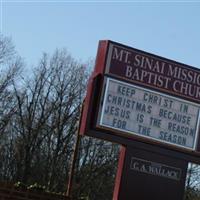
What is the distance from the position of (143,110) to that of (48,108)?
3528 centimetres

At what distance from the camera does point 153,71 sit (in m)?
17.4

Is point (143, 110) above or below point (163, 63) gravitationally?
below

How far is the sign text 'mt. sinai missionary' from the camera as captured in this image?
55.5 ft

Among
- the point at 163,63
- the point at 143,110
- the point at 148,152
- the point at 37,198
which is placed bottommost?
the point at 37,198

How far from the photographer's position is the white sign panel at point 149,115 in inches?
659

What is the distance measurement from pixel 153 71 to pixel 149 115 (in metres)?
1.33

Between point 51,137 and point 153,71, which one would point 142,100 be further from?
point 51,137

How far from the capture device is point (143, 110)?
1719cm

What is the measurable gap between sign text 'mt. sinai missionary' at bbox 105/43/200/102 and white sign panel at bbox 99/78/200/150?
9.8 inches

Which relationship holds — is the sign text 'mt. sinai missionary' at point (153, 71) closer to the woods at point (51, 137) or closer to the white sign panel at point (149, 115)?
the white sign panel at point (149, 115)

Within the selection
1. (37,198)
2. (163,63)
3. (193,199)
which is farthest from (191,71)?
(193,199)

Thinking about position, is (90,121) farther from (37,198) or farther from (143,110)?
(37,198)

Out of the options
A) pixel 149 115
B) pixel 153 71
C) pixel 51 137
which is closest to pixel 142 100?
pixel 149 115

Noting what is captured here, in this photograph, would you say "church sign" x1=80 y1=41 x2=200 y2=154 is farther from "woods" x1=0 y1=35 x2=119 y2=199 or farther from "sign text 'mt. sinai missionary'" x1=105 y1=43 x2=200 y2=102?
"woods" x1=0 y1=35 x2=119 y2=199
